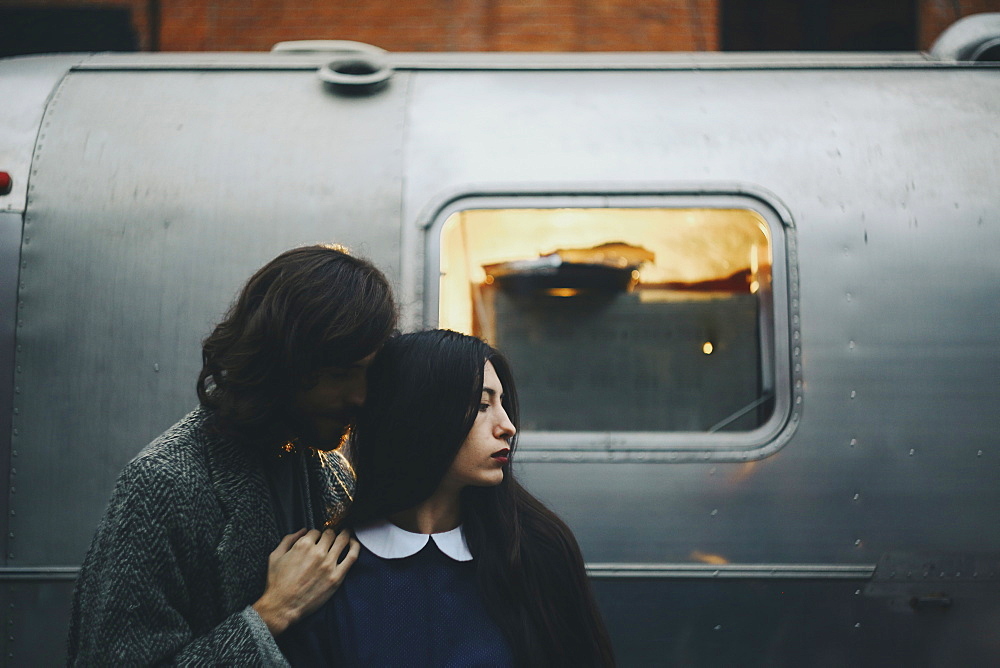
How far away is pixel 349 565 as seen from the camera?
1.46m

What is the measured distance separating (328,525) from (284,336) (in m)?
0.46

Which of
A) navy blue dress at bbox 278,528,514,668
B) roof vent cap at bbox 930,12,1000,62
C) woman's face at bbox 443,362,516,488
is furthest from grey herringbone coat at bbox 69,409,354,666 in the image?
roof vent cap at bbox 930,12,1000,62

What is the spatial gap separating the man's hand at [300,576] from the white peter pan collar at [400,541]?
5cm

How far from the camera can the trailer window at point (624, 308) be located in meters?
2.51

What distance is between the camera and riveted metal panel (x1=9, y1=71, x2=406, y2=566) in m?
2.34

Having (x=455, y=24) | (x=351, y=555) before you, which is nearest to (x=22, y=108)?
(x=351, y=555)

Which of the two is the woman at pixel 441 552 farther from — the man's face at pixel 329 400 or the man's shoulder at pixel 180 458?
the man's shoulder at pixel 180 458

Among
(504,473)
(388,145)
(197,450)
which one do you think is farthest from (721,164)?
(197,450)

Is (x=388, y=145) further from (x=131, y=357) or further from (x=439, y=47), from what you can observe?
(x=439, y=47)

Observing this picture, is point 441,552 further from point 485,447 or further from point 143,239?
point 143,239

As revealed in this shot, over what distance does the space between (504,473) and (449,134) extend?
132cm

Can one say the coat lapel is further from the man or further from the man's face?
the man's face

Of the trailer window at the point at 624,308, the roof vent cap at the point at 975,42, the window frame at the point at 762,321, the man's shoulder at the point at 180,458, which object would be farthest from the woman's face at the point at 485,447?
the roof vent cap at the point at 975,42

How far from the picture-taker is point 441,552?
4.97 ft
